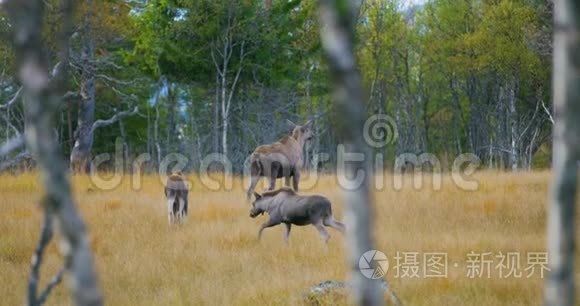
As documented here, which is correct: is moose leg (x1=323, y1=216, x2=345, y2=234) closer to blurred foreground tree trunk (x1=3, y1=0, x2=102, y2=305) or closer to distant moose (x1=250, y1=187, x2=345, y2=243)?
distant moose (x1=250, y1=187, x2=345, y2=243)

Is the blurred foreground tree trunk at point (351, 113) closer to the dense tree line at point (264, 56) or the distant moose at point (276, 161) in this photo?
the distant moose at point (276, 161)

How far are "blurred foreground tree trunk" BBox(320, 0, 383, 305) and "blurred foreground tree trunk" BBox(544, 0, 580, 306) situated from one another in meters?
0.54

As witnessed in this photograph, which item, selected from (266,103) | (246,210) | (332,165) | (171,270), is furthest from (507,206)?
(332,165)

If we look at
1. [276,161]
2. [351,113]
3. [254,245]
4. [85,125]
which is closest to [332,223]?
[254,245]

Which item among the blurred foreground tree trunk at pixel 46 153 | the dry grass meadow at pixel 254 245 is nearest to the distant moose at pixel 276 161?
the dry grass meadow at pixel 254 245

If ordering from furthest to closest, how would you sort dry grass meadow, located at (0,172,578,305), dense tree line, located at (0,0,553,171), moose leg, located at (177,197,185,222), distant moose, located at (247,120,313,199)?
1. dense tree line, located at (0,0,553,171)
2. distant moose, located at (247,120,313,199)
3. moose leg, located at (177,197,185,222)
4. dry grass meadow, located at (0,172,578,305)

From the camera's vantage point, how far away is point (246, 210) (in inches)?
468

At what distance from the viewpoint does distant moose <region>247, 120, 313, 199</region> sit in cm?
1228

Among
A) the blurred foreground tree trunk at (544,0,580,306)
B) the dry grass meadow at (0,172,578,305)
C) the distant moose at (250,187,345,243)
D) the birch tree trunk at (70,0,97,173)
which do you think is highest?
the birch tree trunk at (70,0,97,173)

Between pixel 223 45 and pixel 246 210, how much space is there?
42.8 feet

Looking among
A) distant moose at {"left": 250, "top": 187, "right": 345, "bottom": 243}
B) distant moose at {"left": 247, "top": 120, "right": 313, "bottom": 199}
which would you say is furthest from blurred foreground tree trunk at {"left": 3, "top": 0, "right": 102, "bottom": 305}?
distant moose at {"left": 247, "top": 120, "right": 313, "bottom": 199}

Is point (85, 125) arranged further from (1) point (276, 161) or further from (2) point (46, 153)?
(2) point (46, 153)

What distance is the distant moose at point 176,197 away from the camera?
10.5m

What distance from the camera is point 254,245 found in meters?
9.12
